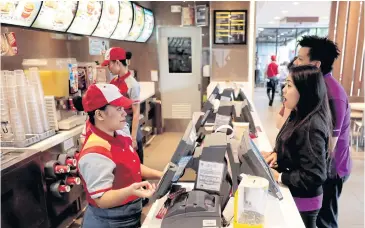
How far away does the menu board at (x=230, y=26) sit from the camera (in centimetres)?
513

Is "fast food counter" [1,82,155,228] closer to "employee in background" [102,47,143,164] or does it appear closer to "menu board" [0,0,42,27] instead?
"employee in background" [102,47,143,164]

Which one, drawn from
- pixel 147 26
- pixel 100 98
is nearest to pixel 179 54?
pixel 147 26

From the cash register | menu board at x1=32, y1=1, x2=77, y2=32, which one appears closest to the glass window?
menu board at x1=32, y1=1, x2=77, y2=32

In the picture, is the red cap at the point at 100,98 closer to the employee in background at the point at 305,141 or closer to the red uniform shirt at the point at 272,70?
the employee in background at the point at 305,141

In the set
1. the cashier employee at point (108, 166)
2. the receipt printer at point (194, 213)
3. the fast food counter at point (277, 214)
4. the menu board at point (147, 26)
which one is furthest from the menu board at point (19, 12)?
the menu board at point (147, 26)

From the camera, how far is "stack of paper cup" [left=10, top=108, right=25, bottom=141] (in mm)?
2188

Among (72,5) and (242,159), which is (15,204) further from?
(72,5)

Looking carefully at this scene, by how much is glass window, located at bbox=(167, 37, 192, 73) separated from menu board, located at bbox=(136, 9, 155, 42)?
41 centimetres

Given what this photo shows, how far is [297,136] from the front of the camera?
1.51 m

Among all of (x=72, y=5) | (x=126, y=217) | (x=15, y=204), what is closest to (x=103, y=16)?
(x=72, y=5)

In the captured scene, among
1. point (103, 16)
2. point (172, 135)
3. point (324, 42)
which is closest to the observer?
point (324, 42)

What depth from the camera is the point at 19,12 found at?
2.38 meters

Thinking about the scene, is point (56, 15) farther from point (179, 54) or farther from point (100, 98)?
point (179, 54)

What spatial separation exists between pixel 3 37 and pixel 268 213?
2.43 m
